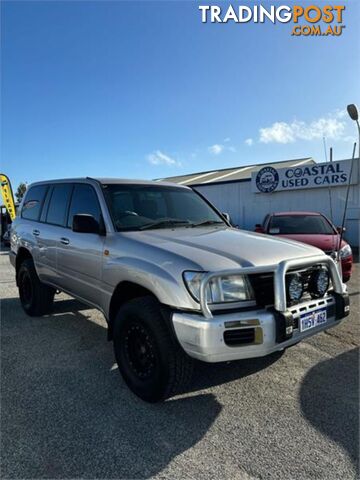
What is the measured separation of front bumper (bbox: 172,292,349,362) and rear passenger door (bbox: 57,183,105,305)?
1.41 metres

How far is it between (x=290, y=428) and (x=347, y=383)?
0.99 meters

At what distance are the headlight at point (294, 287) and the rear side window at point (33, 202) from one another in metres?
3.83

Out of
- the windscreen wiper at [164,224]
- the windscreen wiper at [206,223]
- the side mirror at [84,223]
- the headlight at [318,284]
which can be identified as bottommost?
the headlight at [318,284]

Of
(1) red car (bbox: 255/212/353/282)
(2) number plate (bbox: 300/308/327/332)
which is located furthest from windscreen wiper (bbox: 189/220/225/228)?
(1) red car (bbox: 255/212/353/282)

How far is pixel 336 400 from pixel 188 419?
1.23 metres

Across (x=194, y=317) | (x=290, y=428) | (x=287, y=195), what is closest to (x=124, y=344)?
(x=194, y=317)

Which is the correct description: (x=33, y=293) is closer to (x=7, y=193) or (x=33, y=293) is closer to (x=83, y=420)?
(x=83, y=420)

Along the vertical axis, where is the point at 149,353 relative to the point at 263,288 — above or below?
below

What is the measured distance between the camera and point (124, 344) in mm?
3186

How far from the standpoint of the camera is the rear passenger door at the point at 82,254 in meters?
3.78

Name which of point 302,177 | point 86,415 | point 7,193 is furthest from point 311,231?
point 7,193

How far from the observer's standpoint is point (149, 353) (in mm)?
2979

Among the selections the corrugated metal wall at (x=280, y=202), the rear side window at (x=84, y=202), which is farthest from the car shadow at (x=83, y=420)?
the corrugated metal wall at (x=280, y=202)

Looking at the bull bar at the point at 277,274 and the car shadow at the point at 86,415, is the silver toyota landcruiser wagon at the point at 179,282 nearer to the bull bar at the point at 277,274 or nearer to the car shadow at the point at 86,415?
the bull bar at the point at 277,274
